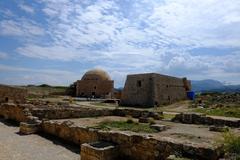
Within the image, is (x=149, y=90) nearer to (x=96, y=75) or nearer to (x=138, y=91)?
(x=138, y=91)

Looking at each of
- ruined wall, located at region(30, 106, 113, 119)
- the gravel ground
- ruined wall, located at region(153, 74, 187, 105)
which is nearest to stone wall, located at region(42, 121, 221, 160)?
the gravel ground

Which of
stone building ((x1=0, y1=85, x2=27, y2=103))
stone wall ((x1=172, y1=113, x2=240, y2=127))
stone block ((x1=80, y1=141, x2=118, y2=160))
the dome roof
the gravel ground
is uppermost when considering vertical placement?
the dome roof

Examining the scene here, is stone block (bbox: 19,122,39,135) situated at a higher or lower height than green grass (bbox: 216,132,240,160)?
lower

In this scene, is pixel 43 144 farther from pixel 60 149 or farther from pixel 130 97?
pixel 130 97

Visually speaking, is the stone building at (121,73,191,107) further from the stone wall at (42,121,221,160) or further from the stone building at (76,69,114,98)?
the stone wall at (42,121,221,160)

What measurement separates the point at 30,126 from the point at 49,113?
114 inches

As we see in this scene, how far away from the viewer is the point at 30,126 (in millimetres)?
11680

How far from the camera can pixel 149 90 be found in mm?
29484

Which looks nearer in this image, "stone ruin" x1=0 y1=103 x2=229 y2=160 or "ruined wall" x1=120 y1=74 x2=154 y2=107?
"stone ruin" x1=0 y1=103 x2=229 y2=160

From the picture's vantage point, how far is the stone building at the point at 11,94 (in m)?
24.1

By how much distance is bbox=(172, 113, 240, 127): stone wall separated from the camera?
13.2 m

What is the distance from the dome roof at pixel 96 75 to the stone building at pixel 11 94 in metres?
22.5

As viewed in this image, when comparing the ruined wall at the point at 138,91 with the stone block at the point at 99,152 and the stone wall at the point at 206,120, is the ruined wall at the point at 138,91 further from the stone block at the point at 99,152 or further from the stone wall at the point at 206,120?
the stone block at the point at 99,152

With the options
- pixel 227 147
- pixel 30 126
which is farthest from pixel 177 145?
pixel 30 126
